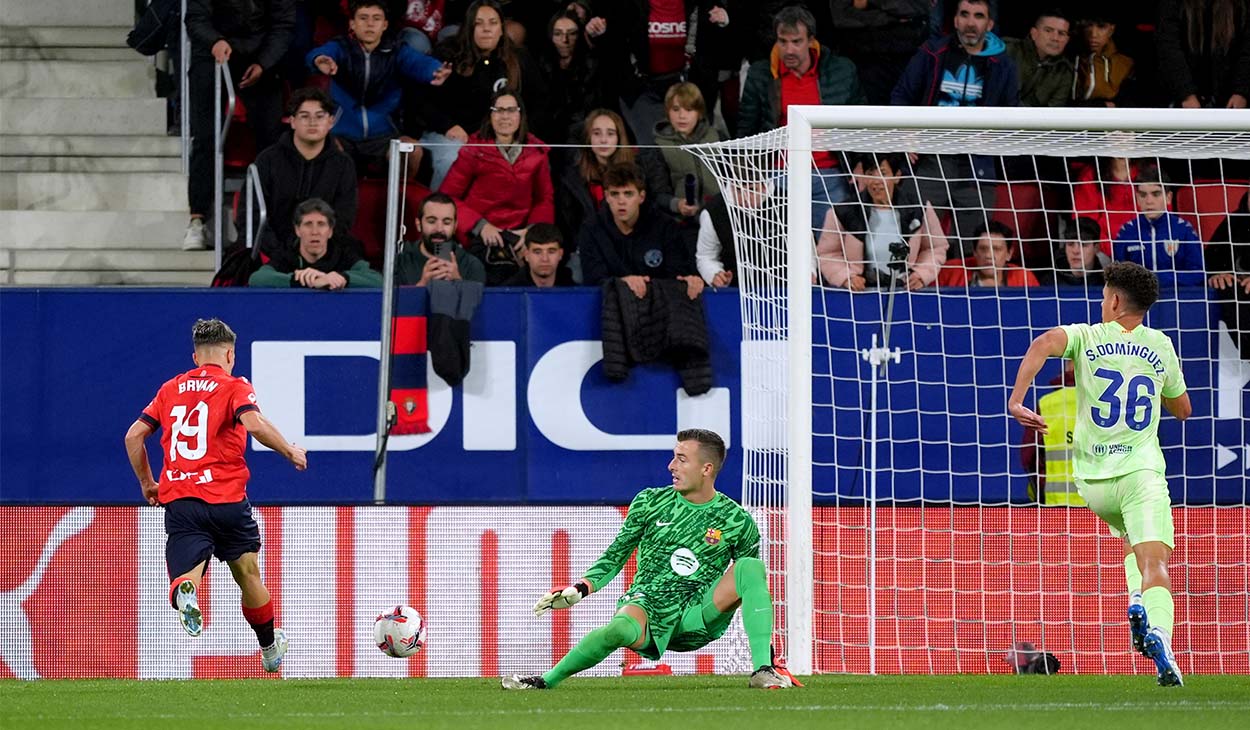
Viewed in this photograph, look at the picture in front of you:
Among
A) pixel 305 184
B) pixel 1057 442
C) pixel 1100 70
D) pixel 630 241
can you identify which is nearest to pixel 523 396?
pixel 630 241

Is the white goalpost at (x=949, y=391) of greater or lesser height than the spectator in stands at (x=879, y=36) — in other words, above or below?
below

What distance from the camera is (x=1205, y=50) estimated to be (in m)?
12.7

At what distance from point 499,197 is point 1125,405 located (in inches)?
183

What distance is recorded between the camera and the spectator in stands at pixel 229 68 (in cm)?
1213

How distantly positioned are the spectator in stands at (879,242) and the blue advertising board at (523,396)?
14 cm

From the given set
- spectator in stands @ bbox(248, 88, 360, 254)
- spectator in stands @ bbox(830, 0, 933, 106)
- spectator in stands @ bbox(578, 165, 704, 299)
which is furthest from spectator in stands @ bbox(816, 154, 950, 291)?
spectator in stands @ bbox(248, 88, 360, 254)

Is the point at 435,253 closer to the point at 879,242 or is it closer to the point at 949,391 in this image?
the point at 879,242

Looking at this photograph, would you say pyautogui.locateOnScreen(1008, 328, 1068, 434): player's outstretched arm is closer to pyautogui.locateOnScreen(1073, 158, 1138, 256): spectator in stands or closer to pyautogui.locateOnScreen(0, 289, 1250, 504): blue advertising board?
pyautogui.locateOnScreen(0, 289, 1250, 504): blue advertising board

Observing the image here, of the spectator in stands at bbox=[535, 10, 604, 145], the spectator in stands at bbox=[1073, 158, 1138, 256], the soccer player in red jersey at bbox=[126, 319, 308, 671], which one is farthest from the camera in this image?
the spectator in stands at bbox=[535, 10, 604, 145]

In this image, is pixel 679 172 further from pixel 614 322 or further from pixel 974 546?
pixel 974 546

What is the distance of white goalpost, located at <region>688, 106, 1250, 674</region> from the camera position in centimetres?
867

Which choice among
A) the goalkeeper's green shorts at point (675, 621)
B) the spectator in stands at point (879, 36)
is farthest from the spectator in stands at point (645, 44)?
the goalkeeper's green shorts at point (675, 621)

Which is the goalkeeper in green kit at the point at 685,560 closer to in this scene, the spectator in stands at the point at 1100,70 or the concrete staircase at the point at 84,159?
the concrete staircase at the point at 84,159

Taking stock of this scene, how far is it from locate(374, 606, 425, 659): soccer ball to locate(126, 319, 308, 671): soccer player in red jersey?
30.3 inches
